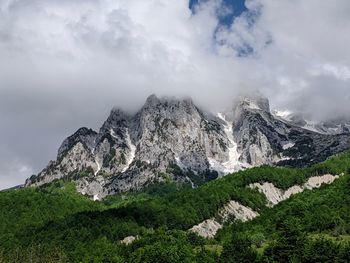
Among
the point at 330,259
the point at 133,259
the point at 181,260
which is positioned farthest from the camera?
the point at 133,259

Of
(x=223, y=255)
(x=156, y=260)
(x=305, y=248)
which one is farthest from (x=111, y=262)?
(x=305, y=248)

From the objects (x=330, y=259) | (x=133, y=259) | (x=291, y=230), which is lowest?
(x=330, y=259)

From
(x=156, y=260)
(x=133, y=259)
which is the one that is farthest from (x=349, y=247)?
(x=133, y=259)

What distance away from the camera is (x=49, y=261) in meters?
196

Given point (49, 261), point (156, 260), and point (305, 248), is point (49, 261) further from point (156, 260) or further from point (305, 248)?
point (305, 248)

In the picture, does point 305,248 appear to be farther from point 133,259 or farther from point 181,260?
point 133,259

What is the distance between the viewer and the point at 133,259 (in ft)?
630

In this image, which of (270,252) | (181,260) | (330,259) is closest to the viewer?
(330,259)

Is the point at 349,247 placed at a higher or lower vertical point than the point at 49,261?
lower

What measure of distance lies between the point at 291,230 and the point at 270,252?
432 inches

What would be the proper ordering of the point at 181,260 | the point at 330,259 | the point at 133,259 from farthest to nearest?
1. the point at 133,259
2. the point at 181,260
3. the point at 330,259

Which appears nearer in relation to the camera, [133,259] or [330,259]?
[330,259]

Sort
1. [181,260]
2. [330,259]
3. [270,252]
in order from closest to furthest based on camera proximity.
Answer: [330,259], [270,252], [181,260]

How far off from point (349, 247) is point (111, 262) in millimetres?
86790
